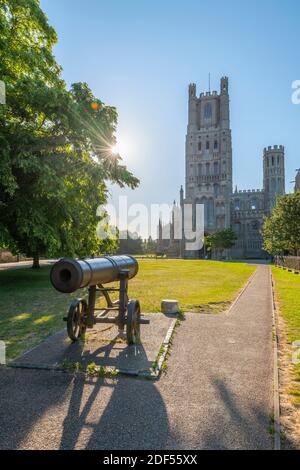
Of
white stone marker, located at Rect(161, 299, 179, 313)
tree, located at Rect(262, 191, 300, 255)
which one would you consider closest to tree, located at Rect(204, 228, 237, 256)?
tree, located at Rect(262, 191, 300, 255)

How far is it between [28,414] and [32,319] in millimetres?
5529

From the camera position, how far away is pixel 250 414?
379 centimetres

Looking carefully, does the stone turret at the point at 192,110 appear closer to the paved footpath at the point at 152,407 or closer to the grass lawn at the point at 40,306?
the grass lawn at the point at 40,306

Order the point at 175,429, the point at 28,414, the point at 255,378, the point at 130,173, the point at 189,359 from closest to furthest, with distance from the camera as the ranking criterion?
the point at 175,429 → the point at 28,414 → the point at 255,378 → the point at 189,359 → the point at 130,173

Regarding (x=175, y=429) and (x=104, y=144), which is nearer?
(x=175, y=429)

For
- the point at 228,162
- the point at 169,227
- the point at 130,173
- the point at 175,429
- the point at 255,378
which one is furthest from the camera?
the point at 169,227

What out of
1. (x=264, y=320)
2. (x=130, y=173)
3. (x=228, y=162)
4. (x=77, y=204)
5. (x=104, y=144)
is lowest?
(x=264, y=320)

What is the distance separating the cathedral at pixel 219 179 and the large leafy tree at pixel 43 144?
231 feet

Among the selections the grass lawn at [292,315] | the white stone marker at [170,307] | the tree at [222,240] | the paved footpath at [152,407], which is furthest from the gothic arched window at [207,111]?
the paved footpath at [152,407]

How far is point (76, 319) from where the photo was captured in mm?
6715

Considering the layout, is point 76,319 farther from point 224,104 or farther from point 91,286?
point 224,104

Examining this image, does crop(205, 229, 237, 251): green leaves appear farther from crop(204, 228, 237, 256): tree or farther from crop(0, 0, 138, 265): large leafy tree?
crop(0, 0, 138, 265): large leafy tree

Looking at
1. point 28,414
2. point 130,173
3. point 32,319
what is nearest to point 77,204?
point 130,173
